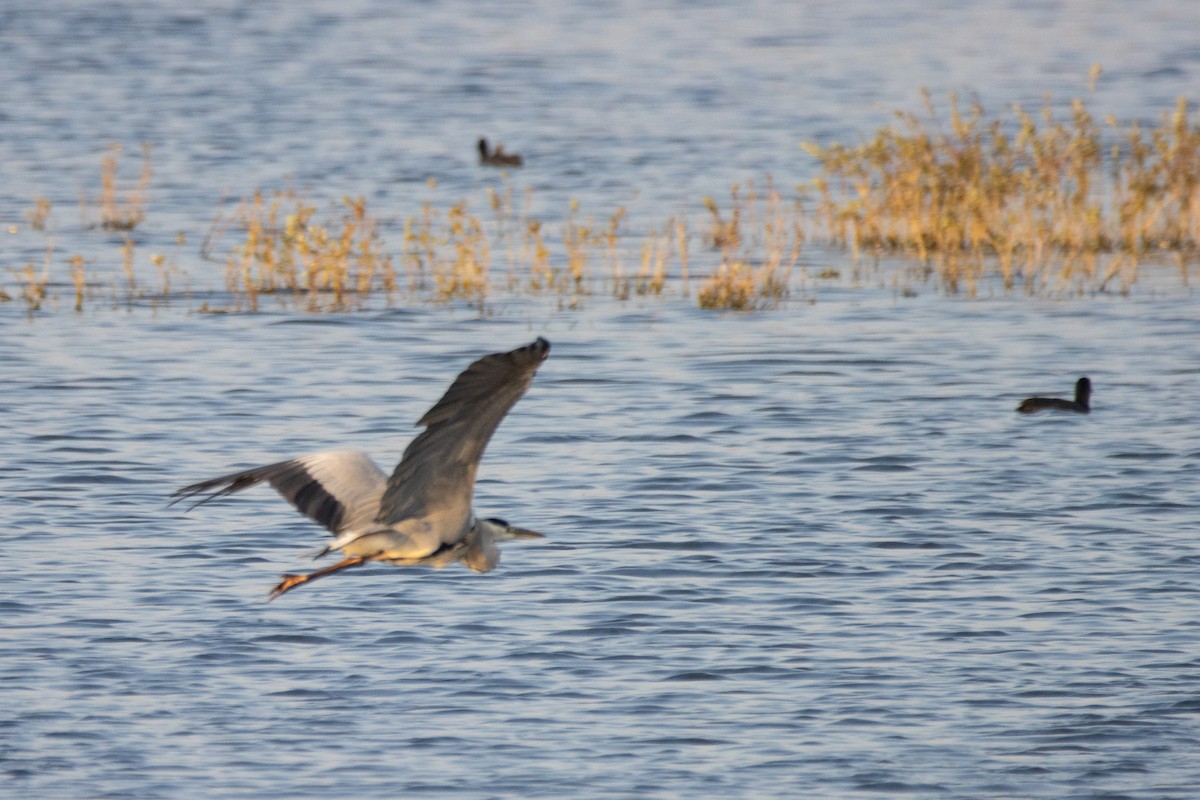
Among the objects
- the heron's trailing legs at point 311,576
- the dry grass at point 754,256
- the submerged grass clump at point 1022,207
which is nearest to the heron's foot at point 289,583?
the heron's trailing legs at point 311,576

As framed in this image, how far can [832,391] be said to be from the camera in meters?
12.5

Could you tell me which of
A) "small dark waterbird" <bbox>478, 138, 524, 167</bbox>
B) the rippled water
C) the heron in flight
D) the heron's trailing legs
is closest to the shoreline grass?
the rippled water

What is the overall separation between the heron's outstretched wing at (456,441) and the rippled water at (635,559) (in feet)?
2.31

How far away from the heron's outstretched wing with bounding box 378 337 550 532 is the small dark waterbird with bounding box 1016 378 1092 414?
5291 millimetres

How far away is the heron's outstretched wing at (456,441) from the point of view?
6.12 meters

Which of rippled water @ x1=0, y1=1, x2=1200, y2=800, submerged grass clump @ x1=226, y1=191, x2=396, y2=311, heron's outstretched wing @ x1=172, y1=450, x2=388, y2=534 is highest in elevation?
submerged grass clump @ x1=226, y1=191, x2=396, y2=311

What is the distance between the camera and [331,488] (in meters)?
7.41

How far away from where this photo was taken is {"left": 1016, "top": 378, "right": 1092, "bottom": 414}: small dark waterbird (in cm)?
1166

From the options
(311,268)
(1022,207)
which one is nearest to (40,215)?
(311,268)

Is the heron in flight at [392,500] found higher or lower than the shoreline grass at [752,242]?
lower

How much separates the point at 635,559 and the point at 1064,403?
3727 millimetres

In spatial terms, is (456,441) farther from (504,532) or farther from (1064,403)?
(1064,403)

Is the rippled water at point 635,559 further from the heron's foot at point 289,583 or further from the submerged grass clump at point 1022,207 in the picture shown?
the submerged grass clump at point 1022,207

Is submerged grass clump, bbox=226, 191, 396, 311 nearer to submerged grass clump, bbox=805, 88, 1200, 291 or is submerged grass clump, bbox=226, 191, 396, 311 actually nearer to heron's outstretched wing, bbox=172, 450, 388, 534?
submerged grass clump, bbox=805, 88, 1200, 291
